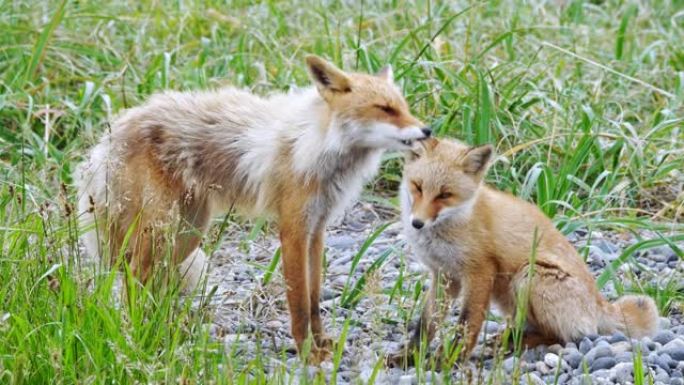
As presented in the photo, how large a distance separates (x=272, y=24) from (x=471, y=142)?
2.75 m

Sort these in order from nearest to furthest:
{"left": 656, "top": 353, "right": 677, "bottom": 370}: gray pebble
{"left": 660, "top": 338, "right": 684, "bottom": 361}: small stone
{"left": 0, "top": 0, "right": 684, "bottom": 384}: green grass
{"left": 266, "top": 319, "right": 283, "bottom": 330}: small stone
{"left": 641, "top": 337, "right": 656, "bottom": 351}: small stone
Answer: {"left": 0, "top": 0, "right": 684, "bottom": 384}: green grass → {"left": 656, "top": 353, "right": 677, "bottom": 370}: gray pebble → {"left": 660, "top": 338, "right": 684, "bottom": 361}: small stone → {"left": 641, "top": 337, "right": 656, "bottom": 351}: small stone → {"left": 266, "top": 319, "right": 283, "bottom": 330}: small stone

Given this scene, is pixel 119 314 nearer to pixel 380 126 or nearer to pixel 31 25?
pixel 380 126

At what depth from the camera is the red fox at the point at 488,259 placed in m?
5.18

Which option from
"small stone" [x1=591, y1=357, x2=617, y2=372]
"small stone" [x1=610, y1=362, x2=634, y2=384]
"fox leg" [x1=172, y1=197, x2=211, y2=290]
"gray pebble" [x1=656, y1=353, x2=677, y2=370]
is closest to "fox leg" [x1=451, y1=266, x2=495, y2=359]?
"small stone" [x1=591, y1=357, x2=617, y2=372]

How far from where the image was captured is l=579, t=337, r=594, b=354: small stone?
5.14 m

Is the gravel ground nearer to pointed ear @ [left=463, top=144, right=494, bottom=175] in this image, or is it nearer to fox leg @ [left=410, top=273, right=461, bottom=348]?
fox leg @ [left=410, top=273, right=461, bottom=348]

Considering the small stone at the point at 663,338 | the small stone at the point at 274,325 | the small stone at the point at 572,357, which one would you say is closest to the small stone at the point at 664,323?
the small stone at the point at 663,338

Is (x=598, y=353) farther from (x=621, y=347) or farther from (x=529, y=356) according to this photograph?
(x=529, y=356)

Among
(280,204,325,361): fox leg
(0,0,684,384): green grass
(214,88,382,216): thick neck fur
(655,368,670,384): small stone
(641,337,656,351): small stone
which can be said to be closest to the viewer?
(0,0,684,384): green grass

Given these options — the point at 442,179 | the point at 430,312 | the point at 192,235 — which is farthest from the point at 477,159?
the point at 192,235

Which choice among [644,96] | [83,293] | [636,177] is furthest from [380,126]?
[644,96]

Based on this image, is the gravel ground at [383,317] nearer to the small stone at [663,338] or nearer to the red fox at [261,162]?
the small stone at [663,338]

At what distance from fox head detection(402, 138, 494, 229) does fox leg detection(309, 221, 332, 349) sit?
48cm

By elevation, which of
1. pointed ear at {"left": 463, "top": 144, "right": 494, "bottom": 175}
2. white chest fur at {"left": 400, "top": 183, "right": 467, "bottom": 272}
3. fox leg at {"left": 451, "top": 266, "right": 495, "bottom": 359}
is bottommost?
fox leg at {"left": 451, "top": 266, "right": 495, "bottom": 359}
